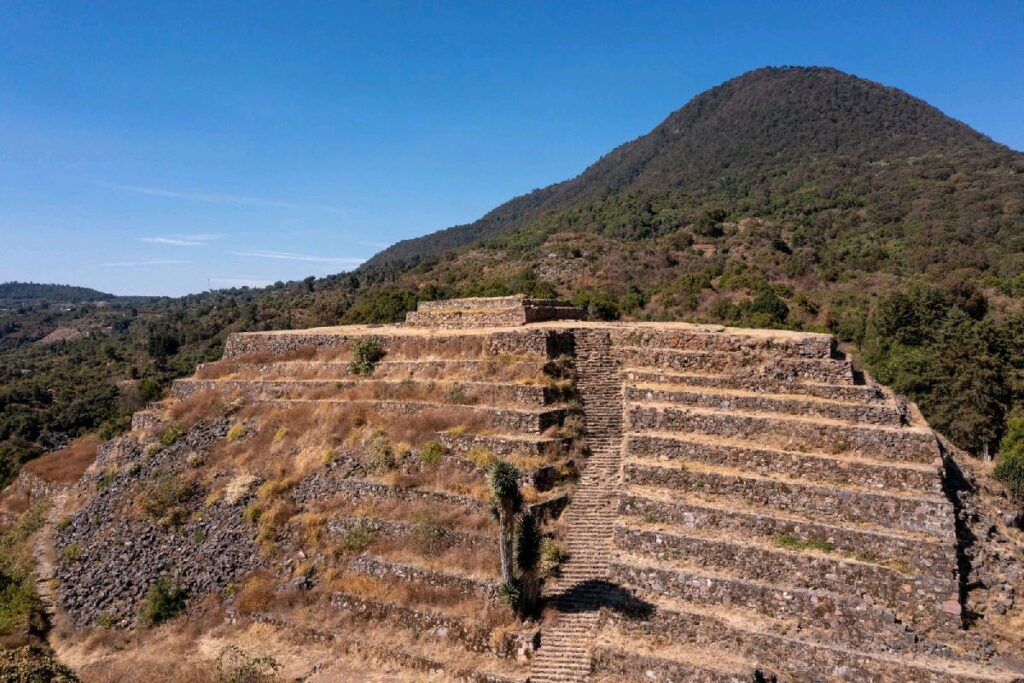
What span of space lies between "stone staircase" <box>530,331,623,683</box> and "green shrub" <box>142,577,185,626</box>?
11696mm

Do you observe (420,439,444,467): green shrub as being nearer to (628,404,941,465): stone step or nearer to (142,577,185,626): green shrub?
(628,404,941,465): stone step

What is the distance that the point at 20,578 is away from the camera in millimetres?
21688

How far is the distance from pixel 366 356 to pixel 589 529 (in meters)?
13.2

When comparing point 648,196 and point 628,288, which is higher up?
point 648,196

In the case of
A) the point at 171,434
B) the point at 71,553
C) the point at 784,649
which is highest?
the point at 171,434

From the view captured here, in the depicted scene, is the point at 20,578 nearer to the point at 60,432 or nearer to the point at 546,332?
the point at 546,332

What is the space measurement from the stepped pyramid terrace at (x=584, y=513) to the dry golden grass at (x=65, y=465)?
196 inches

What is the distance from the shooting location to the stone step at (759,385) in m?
17.0

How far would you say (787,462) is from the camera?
1558cm

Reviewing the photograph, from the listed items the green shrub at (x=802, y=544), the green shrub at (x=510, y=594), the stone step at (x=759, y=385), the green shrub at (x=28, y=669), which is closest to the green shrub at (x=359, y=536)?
the green shrub at (x=510, y=594)

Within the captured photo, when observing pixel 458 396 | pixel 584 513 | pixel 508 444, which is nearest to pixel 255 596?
pixel 508 444

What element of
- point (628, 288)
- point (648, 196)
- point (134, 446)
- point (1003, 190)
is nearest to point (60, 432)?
point (134, 446)

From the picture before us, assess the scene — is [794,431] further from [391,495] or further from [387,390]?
[387,390]

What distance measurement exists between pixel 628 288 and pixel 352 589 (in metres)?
48.2
